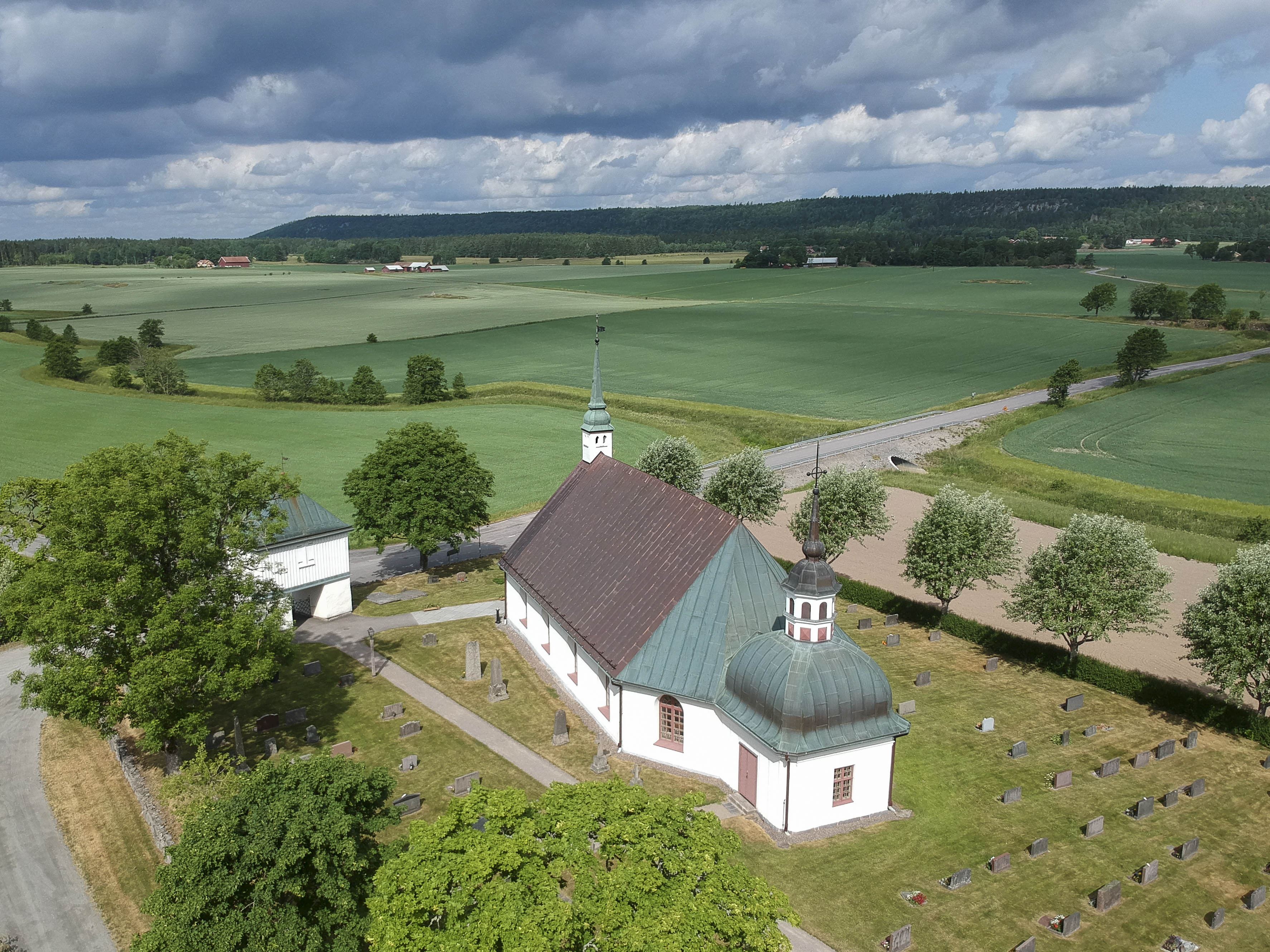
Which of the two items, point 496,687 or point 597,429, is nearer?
point 496,687

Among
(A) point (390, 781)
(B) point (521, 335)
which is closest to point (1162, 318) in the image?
(B) point (521, 335)

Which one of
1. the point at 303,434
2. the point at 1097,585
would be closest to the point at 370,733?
the point at 1097,585

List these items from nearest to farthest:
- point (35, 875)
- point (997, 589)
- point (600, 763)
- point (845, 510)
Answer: point (35, 875), point (600, 763), point (845, 510), point (997, 589)

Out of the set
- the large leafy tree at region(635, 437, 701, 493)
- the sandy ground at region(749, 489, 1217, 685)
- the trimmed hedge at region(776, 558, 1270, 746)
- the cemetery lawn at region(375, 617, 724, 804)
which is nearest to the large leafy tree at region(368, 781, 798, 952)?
the cemetery lawn at region(375, 617, 724, 804)

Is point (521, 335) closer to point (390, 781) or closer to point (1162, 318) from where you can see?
point (1162, 318)

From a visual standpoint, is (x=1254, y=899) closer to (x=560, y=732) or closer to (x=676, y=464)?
(x=560, y=732)

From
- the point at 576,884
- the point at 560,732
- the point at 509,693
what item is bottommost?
the point at 509,693

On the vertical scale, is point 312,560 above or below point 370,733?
above
